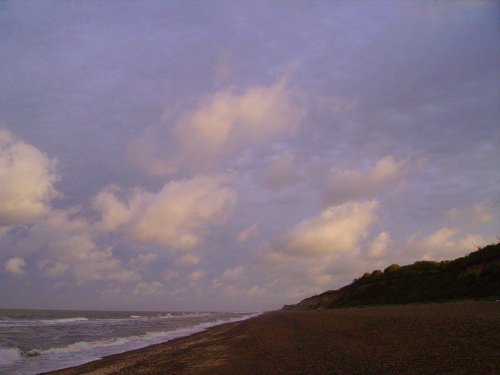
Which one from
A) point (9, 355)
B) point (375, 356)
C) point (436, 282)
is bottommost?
point (9, 355)

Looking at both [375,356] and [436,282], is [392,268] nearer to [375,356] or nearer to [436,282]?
[436,282]

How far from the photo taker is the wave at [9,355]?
2478 cm

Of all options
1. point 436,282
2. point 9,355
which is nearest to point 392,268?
point 436,282

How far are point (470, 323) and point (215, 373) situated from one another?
371 inches

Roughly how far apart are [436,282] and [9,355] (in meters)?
36.8

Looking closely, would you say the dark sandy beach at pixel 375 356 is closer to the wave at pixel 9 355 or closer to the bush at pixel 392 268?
the wave at pixel 9 355

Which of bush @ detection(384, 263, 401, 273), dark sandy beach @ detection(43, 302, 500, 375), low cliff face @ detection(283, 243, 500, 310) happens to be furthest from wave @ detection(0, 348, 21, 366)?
bush @ detection(384, 263, 401, 273)

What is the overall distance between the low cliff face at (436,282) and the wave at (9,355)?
1223 inches

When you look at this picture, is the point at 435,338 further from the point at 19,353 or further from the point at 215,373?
the point at 19,353

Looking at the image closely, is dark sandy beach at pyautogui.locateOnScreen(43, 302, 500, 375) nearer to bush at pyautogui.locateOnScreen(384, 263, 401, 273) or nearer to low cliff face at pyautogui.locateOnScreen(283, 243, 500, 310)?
low cliff face at pyautogui.locateOnScreen(283, 243, 500, 310)

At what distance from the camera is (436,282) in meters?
39.7

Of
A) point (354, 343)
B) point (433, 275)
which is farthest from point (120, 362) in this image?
point (433, 275)

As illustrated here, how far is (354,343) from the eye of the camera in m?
16.6

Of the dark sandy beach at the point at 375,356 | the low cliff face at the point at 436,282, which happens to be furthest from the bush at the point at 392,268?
the dark sandy beach at the point at 375,356
